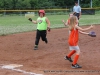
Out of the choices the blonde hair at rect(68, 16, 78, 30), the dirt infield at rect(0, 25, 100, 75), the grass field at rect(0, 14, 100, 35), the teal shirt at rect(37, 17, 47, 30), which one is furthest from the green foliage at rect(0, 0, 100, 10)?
the blonde hair at rect(68, 16, 78, 30)

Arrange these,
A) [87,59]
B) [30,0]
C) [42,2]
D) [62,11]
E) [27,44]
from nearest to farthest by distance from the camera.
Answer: [87,59] < [27,44] < [62,11] < [30,0] < [42,2]

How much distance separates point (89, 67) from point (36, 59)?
203 cm

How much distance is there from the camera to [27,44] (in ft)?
41.3

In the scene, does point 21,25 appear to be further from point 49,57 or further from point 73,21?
point 73,21

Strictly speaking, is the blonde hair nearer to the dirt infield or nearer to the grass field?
the dirt infield

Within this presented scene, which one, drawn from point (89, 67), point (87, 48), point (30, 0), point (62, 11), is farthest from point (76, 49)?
point (30, 0)

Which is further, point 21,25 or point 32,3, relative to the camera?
point 32,3

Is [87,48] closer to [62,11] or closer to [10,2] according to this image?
[62,11]

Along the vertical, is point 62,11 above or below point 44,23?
below

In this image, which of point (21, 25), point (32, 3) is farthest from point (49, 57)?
point (32, 3)

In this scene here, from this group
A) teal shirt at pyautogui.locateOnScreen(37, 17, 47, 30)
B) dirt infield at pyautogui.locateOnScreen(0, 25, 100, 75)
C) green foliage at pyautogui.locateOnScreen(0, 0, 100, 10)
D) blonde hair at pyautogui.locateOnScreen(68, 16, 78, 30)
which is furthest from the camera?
A: green foliage at pyautogui.locateOnScreen(0, 0, 100, 10)

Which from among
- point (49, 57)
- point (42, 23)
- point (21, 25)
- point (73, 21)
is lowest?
point (21, 25)

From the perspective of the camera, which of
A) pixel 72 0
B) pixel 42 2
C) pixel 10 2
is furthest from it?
pixel 72 0

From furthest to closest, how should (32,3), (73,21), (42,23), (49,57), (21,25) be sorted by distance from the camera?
(32,3)
(21,25)
(42,23)
(49,57)
(73,21)
